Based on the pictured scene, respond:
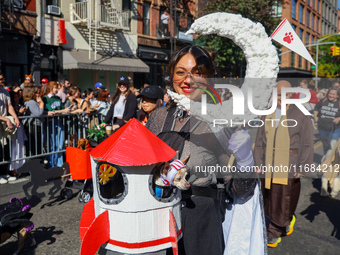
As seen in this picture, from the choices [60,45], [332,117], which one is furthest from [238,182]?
[60,45]

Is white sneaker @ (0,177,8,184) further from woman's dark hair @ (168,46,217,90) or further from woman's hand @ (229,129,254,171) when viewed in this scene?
woman's hand @ (229,129,254,171)

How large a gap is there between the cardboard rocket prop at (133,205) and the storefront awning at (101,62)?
606 inches

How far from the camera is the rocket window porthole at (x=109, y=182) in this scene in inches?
73.9

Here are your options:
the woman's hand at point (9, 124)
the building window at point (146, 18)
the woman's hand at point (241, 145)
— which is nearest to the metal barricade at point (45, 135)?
the woman's hand at point (9, 124)

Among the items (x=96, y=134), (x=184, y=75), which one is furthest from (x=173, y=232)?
(x=96, y=134)

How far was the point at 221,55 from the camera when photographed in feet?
61.8

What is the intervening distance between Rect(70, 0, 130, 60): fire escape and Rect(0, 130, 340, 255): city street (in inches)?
511

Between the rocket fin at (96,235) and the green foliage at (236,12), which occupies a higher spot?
the green foliage at (236,12)

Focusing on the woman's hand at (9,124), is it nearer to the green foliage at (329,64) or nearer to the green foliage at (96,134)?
the green foliage at (96,134)

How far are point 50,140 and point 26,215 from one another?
3.47 meters

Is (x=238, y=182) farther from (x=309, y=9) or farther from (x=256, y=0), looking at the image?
(x=309, y=9)

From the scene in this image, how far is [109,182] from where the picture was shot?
6.27ft

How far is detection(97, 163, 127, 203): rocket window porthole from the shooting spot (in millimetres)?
1877

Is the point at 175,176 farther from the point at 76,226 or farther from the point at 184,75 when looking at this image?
the point at 76,226
